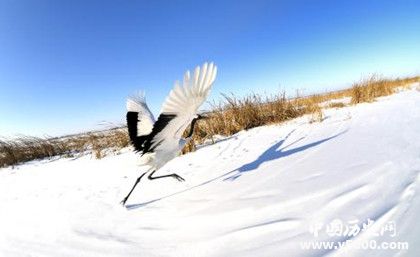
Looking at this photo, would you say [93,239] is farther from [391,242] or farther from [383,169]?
[383,169]

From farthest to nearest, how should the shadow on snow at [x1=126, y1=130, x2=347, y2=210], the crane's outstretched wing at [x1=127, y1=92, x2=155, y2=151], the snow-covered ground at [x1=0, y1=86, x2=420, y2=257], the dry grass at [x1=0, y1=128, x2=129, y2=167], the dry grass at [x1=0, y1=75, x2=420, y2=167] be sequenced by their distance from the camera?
the dry grass at [x1=0, y1=128, x2=129, y2=167] < the dry grass at [x1=0, y1=75, x2=420, y2=167] < the crane's outstretched wing at [x1=127, y1=92, x2=155, y2=151] < the shadow on snow at [x1=126, y1=130, x2=347, y2=210] < the snow-covered ground at [x1=0, y1=86, x2=420, y2=257]

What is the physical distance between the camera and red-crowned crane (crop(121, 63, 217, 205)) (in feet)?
10.5

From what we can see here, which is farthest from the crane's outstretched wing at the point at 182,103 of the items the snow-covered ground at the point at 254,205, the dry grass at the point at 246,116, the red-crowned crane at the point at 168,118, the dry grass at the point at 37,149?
the dry grass at the point at 37,149

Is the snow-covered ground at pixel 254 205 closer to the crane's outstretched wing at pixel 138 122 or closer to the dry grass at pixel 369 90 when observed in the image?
the crane's outstretched wing at pixel 138 122

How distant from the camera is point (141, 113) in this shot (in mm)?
4324

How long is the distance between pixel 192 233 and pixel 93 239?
77 cm

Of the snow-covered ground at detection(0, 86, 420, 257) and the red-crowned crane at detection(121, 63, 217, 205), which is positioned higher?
the red-crowned crane at detection(121, 63, 217, 205)

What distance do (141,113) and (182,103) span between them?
1141 millimetres

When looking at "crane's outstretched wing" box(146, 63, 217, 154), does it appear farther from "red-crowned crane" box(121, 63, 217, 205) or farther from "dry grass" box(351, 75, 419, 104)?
"dry grass" box(351, 75, 419, 104)

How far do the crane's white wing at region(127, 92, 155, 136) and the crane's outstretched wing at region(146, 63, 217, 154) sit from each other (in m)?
0.38

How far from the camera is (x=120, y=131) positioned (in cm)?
955

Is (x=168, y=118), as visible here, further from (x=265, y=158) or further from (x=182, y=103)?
(x=265, y=158)

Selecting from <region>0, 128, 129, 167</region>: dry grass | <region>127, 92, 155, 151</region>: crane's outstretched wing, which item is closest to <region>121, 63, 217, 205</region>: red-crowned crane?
<region>127, 92, 155, 151</region>: crane's outstretched wing

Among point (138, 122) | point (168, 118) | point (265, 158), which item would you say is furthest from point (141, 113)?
point (265, 158)
